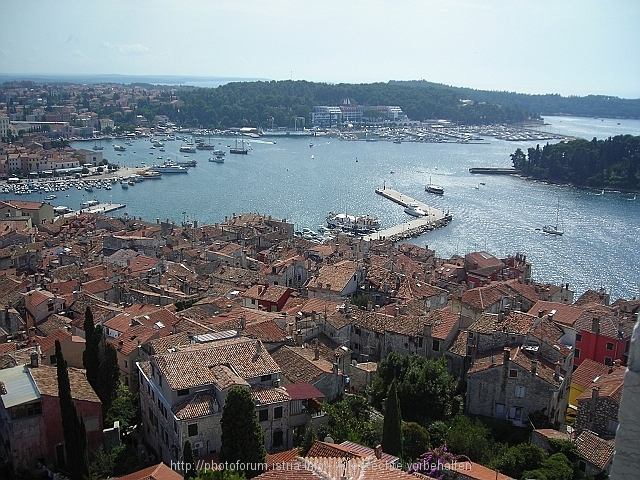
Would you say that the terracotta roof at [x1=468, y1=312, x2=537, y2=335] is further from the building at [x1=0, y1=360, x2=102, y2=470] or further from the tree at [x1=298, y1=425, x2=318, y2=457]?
the building at [x1=0, y1=360, x2=102, y2=470]

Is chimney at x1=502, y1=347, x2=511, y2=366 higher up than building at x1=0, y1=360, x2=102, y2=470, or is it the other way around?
chimney at x1=502, y1=347, x2=511, y2=366

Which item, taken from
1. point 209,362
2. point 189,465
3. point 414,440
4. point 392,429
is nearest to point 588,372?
point 414,440

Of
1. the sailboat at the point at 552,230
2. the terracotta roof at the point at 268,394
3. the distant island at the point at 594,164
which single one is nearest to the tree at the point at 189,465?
the terracotta roof at the point at 268,394

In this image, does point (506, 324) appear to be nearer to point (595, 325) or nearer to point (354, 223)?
point (595, 325)

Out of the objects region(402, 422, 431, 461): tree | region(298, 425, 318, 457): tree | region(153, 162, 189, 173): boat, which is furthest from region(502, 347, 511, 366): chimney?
region(153, 162, 189, 173): boat

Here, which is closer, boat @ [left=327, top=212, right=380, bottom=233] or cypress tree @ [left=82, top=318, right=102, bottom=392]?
cypress tree @ [left=82, top=318, right=102, bottom=392]

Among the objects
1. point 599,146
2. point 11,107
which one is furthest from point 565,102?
point 11,107
